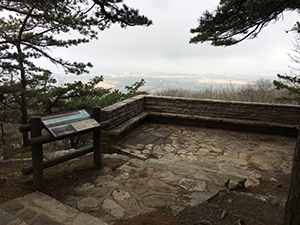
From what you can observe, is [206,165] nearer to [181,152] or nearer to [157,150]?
[181,152]

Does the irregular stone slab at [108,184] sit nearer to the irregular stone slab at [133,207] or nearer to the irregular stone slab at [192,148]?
the irregular stone slab at [133,207]

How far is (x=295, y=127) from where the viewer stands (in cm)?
516

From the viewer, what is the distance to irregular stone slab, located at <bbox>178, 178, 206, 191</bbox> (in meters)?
2.62

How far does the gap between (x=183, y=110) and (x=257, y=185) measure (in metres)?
3.30

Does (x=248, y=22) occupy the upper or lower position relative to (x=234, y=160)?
upper

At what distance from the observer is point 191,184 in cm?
271

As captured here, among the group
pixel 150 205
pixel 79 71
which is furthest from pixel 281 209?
pixel 79 71

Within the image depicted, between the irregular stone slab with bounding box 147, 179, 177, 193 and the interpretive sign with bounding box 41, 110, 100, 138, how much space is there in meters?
1.07

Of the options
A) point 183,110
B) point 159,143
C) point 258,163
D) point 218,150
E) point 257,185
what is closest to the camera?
point 257,185

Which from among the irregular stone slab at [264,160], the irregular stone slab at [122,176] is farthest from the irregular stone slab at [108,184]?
the irregular stone slab at [264,160]

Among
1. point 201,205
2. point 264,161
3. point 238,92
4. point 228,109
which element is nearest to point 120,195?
point 201,205

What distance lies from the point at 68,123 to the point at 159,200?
1.43m

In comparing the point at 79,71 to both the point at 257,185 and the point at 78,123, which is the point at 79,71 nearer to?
the point at 78,123

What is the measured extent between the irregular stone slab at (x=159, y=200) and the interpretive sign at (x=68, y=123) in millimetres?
1170
